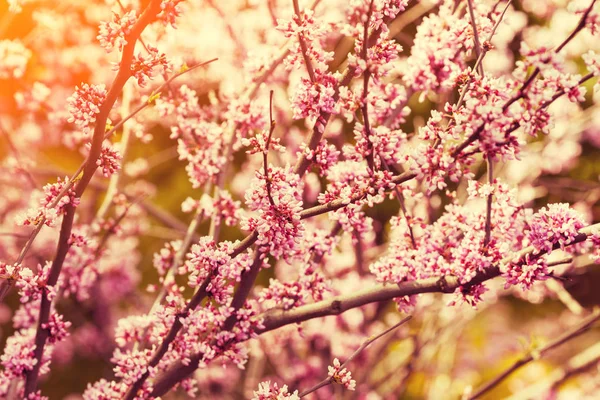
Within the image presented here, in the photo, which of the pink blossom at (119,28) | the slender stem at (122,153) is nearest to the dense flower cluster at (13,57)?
the slender stem at (122,153)

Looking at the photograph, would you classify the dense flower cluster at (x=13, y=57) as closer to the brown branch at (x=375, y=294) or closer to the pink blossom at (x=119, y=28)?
the pink blossom at (x=119, y=28)

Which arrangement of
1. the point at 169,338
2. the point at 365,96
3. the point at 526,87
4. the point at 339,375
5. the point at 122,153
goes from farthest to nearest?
the point at 122,153 < the point at 169,338 < the point at 339,375 < the point at 365,96 < the point at 526,87

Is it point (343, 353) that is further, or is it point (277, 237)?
point (343, 353)

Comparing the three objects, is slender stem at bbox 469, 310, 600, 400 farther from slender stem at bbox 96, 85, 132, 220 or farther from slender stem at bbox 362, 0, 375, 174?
slender stem at bbox 96, 85, 132, 220

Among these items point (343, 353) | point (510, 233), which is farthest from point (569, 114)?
point (510, 233)

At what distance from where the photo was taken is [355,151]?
2.53 meters

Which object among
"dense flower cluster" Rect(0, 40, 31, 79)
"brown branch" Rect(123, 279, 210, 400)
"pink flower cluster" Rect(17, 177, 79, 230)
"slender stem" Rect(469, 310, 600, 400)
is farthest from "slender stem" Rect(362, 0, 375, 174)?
"dense flower cluster" Rect(0, 40, 31, 79)

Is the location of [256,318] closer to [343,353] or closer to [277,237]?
[277,237]

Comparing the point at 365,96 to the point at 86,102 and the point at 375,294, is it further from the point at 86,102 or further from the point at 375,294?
the point at 86,102

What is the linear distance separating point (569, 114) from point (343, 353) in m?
3.83

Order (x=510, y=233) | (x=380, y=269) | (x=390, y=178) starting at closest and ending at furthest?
1. (x=390, y=178)
2. (x=510, y=233)
3. (x=380, y=269)

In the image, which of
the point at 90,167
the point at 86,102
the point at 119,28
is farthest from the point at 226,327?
the point at 119,28

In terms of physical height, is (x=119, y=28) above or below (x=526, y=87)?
above

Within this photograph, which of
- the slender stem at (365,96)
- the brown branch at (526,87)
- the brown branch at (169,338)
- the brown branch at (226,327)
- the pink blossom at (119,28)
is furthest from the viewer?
the brown branch at (226,327)
